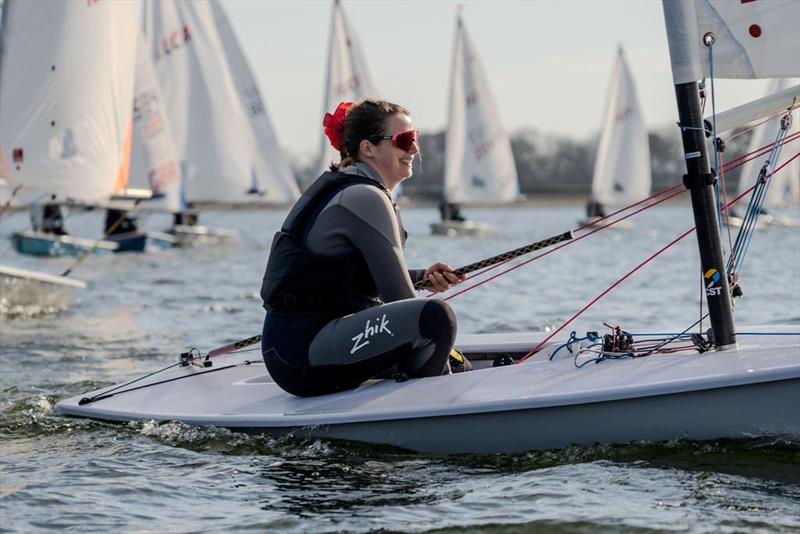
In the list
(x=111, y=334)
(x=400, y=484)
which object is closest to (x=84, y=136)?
(x=111, y=334)

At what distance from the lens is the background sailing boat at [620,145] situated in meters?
33.3

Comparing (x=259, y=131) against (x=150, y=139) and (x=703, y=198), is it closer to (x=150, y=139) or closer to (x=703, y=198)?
(x=150, y=139)

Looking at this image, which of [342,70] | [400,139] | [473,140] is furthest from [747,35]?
[473,140]

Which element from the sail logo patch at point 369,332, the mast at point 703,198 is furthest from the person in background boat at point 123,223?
the mast at point 703,198

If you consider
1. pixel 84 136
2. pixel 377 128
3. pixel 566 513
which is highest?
pixel 84 136

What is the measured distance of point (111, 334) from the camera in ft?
28.9

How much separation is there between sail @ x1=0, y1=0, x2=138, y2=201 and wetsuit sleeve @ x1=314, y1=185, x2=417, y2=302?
7.50m

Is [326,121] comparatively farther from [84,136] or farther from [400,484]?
[84,136]

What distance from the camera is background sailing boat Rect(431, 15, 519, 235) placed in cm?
2953

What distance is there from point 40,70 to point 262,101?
12.7 m

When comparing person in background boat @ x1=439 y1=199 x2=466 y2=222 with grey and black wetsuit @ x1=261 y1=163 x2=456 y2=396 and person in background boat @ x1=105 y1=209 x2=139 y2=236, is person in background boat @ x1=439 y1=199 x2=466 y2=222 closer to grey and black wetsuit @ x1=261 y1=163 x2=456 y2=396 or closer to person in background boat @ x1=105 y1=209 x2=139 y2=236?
person in background boat @ x1=105 y1=209 x2=139 y2=236

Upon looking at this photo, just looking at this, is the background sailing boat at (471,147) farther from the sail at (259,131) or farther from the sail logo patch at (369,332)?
the sail logo patch at (369,332)

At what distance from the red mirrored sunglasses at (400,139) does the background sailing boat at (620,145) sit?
29.4 meters

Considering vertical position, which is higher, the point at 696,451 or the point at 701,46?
the point at 701,46
